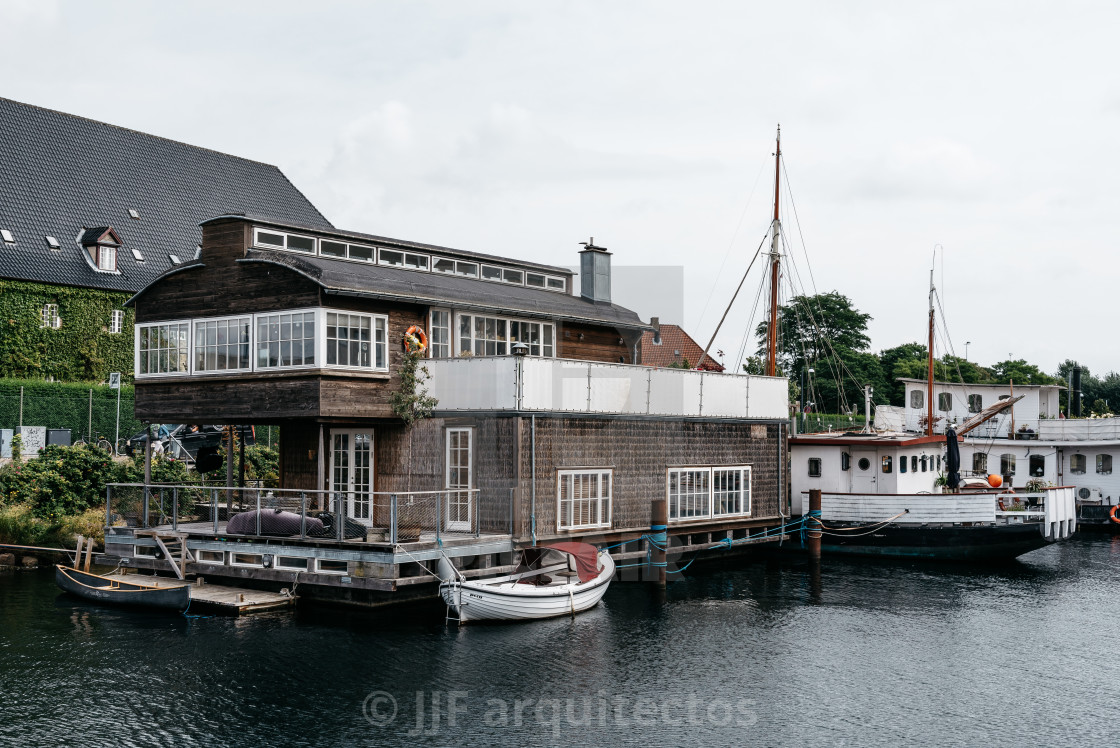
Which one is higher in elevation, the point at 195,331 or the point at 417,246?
the point at 417,246

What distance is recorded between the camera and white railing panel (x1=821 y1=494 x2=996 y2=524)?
1326 inches

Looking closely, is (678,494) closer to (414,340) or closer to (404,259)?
(414,340)

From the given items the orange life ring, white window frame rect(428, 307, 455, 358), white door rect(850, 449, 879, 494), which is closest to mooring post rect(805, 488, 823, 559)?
white door rect(850, 449, 879, 494)

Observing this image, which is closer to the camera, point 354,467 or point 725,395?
point 354,467

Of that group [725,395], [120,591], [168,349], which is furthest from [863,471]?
[120,591]

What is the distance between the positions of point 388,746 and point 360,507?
12.8 metres

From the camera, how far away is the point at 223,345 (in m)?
27.2

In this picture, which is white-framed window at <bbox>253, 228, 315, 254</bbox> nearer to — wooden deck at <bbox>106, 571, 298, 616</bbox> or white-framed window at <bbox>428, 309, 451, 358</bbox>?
white-framed window at <bbox>428, 309, 451, 358</bbox>

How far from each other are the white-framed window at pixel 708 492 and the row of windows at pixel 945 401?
20814mm

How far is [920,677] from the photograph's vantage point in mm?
19766

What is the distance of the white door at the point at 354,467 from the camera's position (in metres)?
27.7

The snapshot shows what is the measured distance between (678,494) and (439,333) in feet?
27.5

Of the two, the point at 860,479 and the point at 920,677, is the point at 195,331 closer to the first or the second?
the point at 920,677

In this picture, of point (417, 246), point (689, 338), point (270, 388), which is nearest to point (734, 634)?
point (270, 388)
